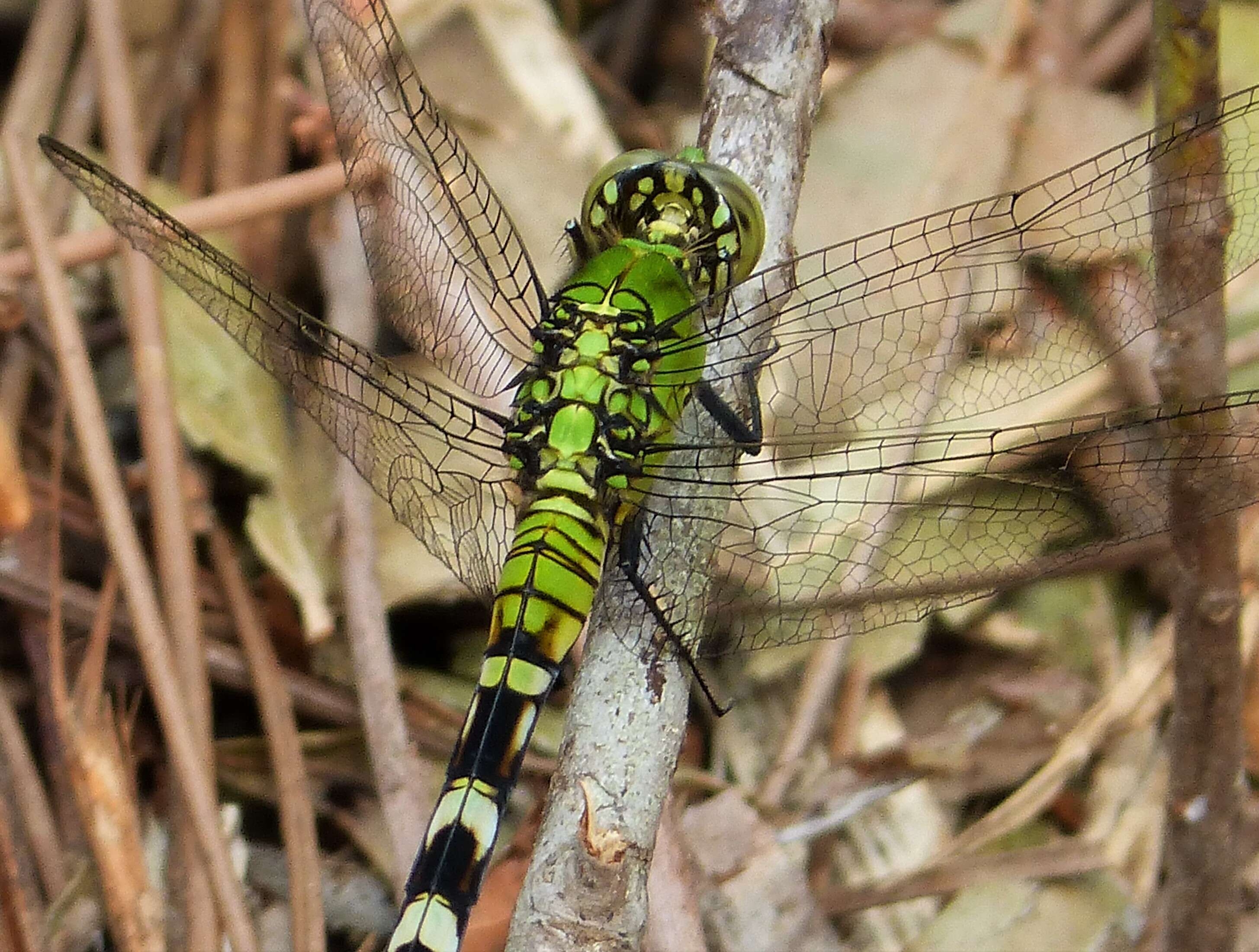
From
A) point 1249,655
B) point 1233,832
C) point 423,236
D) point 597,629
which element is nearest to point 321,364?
point 423,236

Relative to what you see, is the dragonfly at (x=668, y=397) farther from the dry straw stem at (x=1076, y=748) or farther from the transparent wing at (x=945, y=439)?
the dry straw stem at (x=1076, y=748)

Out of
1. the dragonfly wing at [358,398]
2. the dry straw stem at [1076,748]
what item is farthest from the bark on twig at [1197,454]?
the dragonfly wing at [358,398]

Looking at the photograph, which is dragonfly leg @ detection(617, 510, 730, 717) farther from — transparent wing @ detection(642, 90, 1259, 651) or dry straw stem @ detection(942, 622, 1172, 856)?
dry straw stem @ detection(942, 622, 1172, 856)

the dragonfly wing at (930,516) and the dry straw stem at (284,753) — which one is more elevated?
the dragonfly wing at (930,516)

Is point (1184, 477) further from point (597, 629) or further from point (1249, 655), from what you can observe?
point (1249, 655)

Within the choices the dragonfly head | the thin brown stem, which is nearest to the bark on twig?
the dragonfly head

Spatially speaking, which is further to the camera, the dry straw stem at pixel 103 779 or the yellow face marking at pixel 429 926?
the dry straw stem at pixel 103 779
